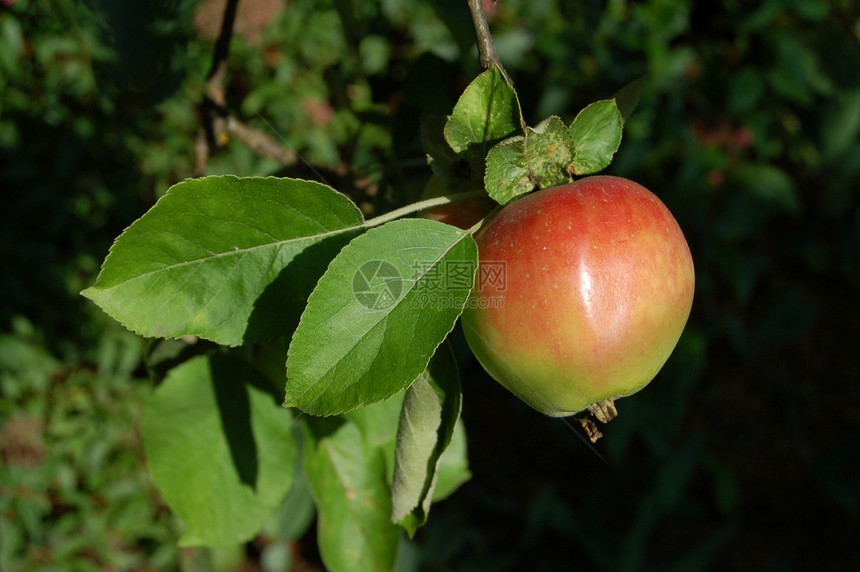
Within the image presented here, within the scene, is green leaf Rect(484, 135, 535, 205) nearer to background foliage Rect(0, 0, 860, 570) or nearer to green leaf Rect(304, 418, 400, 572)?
green leaf Rect(304, 418, 400, 572)

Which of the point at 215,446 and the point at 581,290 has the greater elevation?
the point at 581,290

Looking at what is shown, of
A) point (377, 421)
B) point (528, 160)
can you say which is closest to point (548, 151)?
point (528, 160)

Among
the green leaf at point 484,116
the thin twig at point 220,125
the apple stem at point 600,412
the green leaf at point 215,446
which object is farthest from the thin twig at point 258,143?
the apple stem at point 600,412

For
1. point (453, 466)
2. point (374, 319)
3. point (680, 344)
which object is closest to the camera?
point (374, 319)

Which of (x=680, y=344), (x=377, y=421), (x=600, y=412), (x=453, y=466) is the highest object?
(x=600, y=412)

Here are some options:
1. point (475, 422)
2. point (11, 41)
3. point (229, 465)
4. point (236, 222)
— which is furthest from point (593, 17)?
point (475, 422)

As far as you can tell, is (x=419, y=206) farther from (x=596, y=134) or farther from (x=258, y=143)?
(x=258, y=143)

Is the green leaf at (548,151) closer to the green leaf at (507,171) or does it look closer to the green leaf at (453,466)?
the green leaf at (507,171)
